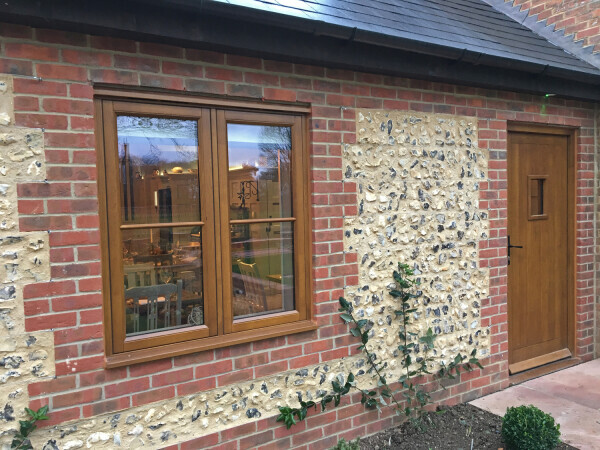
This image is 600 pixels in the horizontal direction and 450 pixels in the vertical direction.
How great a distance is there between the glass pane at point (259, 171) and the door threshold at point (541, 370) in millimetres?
3100

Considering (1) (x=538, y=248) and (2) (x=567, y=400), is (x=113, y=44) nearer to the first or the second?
(1) (x=538, y=248)

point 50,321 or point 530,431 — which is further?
point 530,431

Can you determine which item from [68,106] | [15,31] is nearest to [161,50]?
[68,106]

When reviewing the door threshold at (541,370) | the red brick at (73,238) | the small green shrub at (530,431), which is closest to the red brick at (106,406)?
the red brick at (73,238)

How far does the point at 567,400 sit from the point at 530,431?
134cm

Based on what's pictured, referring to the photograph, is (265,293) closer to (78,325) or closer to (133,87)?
(78,325)

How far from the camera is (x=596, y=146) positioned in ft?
17.9

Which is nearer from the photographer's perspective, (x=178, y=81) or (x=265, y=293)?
(x=178, y=81)

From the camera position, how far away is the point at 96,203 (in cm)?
276

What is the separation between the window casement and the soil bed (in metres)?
1.19

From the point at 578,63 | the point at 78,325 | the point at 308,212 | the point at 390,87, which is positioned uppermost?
the point at 578,63

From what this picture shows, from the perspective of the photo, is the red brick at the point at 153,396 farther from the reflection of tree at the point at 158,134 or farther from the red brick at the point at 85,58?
the red brick at the point at 85,58

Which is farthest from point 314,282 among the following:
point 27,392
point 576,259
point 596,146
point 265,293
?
point 596,146

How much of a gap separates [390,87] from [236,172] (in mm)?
1520
